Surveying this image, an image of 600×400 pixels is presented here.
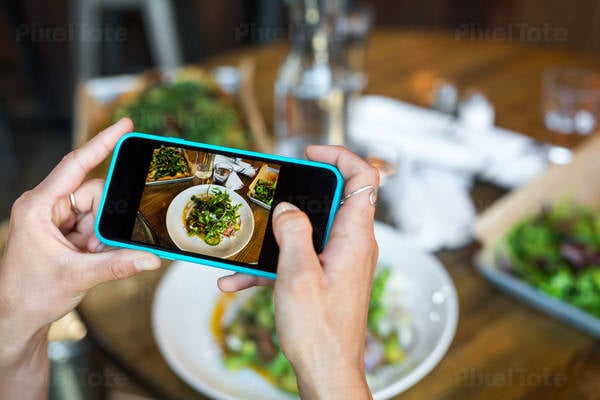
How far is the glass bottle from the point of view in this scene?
1212mm

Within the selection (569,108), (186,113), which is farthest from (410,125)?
(186,113)

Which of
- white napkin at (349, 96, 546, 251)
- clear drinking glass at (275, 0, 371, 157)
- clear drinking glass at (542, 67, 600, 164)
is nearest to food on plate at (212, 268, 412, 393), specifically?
white napkin at (349, 96, 546, 251)

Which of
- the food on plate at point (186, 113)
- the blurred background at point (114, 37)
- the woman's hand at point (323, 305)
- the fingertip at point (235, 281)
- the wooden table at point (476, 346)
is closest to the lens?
the woman's hand at point (323, 305)

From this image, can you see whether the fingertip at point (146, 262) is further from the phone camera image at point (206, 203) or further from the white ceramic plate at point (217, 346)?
the white ceramic plate at point (217, 346)

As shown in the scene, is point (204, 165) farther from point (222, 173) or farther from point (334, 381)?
point (334, 381)

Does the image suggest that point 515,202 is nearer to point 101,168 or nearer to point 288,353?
point 288,353

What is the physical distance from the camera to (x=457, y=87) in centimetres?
147

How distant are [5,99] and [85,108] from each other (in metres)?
1.80

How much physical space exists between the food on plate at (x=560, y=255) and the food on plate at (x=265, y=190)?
1.56ft

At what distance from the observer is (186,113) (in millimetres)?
1272

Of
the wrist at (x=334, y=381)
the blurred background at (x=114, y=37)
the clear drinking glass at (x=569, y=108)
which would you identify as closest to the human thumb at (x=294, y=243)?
the wrist at (x=334, y=381)

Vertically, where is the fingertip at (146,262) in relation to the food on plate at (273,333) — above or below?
above

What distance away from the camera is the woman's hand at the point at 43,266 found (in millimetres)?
620

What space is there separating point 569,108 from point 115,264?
1.06 metres
